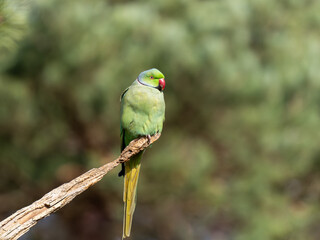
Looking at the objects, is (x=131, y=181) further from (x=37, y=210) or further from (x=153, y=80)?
(x=37, y=210)

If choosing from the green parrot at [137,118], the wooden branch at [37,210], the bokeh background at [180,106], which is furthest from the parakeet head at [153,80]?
the bokeh background at [180,106]

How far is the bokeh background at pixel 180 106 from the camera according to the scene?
5.02m

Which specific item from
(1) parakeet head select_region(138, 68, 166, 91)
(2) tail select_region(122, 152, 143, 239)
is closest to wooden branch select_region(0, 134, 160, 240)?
(2) tail select_region(122, 152, 143, 239)

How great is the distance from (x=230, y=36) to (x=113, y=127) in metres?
1.70

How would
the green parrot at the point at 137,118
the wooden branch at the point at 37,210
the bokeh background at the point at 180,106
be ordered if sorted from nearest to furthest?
the wooden branch at the point at 37,210 < the green parrot at the point at 137,118 < the bokeh background at the point at 180,106

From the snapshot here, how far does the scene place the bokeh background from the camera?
5.02m

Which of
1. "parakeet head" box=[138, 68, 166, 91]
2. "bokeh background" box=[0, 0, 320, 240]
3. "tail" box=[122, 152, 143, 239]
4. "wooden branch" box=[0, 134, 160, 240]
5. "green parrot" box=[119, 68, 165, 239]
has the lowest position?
"wooden branch" box=[0, 134, 160, 240]

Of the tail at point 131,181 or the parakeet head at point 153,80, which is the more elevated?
the parakeet head at point 153,80

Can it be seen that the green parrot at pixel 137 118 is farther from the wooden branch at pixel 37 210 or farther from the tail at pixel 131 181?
the wooden branch at pixel 37 210

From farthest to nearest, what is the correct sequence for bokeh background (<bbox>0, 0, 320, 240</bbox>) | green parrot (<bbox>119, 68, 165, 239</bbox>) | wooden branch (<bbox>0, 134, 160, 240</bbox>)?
bokeh background (<bbox>0, 0, 320, 240</bbox>) → green parrot (<bbox>119, 68, 165, 239</bbox>) → wooden branch (<bbox>0, 134, 160, 240</bbox>)

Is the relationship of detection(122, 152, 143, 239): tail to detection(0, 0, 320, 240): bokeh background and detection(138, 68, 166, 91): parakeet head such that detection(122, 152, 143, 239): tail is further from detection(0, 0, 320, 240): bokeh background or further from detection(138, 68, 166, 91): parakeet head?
detection(0, 0, 320, 240): bokeh background

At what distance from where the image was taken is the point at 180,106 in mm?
5562

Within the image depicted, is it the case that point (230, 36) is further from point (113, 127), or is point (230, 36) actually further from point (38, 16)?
point (38, 16)

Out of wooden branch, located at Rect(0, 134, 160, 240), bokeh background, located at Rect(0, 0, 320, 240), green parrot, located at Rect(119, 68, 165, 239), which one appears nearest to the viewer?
wooden branch, located at Rect(0, 134, 160, 240)
